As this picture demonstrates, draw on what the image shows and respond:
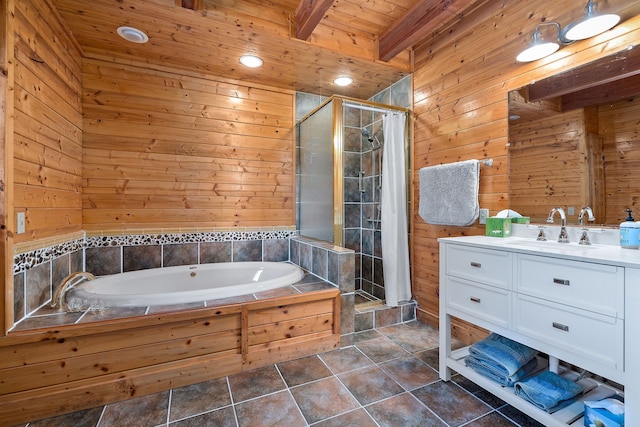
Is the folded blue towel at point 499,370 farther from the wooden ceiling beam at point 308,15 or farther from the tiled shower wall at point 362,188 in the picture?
the wooden ceiling beam at point 308,15

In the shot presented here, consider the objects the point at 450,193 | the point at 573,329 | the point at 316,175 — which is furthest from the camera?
the point at 316,175

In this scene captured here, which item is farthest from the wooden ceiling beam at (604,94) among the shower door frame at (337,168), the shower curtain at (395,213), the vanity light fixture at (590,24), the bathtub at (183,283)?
the bathtub at (183,283)

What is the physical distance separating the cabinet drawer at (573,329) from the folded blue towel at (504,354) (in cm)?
25

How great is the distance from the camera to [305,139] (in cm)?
305

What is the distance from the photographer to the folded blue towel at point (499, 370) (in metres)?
1.52

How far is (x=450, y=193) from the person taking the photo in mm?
2270

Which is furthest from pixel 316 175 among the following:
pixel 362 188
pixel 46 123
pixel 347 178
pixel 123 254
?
pixel 46 123

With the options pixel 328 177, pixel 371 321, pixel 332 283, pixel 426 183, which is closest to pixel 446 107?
pixel 426 183

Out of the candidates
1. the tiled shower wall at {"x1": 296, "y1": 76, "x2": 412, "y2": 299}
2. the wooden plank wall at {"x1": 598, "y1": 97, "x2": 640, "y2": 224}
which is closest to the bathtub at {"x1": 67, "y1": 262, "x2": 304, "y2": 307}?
the tiled shower wall at {"x1": 296, "y1": 76, "x2": 412, "y2": 299}

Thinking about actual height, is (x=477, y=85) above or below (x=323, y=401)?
above

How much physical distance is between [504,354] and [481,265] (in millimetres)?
489

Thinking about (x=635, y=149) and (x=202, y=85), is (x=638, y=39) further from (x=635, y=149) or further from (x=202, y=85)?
(x=202, y=85)

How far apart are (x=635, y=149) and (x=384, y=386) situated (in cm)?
178

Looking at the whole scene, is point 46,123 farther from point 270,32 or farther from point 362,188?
point 362,188
